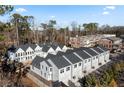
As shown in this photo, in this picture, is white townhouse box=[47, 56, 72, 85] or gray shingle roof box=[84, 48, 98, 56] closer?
white townhouse box=[47, 56, 72, 85]

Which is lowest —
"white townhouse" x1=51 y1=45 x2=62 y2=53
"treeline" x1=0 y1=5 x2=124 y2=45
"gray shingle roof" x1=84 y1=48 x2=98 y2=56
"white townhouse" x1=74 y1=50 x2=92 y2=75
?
"white townhouse" x1=74 y1=50 x2=92 y2=75

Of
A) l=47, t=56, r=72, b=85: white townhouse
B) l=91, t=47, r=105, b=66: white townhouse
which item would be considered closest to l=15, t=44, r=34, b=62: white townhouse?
l=47, t=56, r=72, b=85: white townhouse

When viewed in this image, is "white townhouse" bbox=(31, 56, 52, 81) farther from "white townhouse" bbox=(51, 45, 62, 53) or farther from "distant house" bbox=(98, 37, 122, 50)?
"distant house" bbox=(98, 37, 122, 50)

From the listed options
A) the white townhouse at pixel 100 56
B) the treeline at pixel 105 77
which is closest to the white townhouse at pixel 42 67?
the treeline at pixel 105 77

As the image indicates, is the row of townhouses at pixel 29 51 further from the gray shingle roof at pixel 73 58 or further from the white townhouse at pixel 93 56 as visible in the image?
the white townhouse at pixel 93 56

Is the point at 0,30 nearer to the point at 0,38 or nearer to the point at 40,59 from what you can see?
the point at 0,38
